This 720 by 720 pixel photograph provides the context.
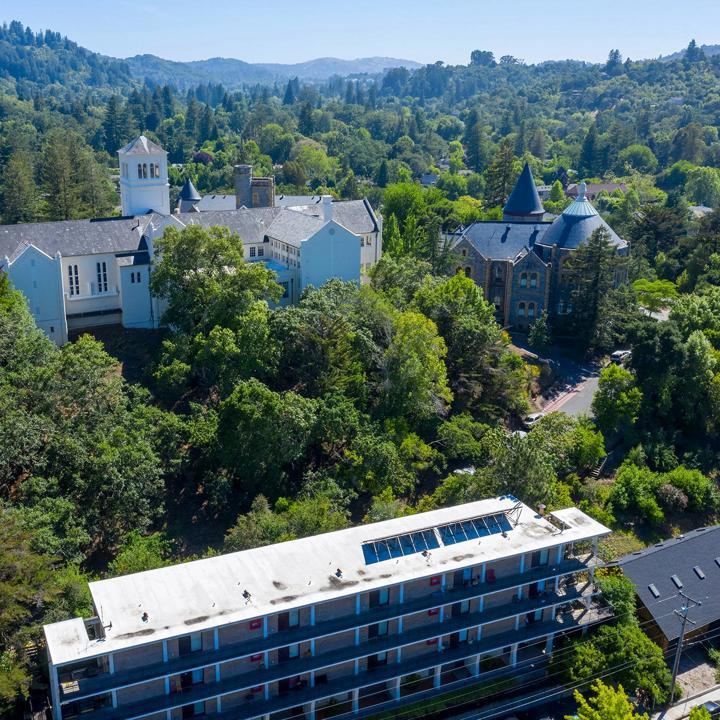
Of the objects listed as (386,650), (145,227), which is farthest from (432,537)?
(145,227)

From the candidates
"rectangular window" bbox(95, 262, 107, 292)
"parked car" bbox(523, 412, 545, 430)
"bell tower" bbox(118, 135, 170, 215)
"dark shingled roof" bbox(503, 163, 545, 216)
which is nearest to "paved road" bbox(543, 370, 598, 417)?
"parked car" bbox(523, 412, 545, 430)

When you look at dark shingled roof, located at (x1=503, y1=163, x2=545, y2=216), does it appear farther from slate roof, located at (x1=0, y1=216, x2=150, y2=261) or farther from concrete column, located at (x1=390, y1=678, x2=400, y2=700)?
concrete column, located at (x1=390, y1=678, x2=400, y2=700)

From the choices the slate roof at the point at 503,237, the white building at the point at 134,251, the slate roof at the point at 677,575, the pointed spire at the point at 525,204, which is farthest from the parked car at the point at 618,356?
the slate roof at the point at 677,575

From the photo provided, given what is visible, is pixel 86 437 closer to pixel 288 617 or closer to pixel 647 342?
pixel 288 617

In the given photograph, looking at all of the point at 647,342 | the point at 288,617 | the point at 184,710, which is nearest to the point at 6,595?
the point at 184,710

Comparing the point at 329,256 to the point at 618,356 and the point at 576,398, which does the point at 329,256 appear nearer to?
the point at 576,398

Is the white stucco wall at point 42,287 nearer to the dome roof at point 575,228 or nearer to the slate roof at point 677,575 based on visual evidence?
the slate roof at point 677,575
